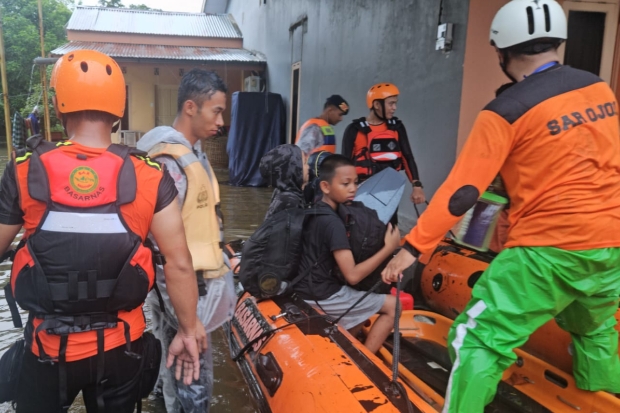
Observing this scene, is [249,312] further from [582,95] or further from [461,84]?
[461,84]

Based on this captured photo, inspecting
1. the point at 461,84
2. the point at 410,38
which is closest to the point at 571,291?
the point at 461,84

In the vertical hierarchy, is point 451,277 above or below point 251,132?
below

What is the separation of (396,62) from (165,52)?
1063 cm

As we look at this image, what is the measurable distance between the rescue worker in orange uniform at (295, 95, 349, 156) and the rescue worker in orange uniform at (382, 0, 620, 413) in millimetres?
2906

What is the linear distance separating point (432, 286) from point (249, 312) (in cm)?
156

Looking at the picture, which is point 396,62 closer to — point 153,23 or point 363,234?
point 363,234

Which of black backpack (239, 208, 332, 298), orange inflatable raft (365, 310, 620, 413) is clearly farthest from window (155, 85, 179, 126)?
orange inflatable raft (365, 310, 620, 413)

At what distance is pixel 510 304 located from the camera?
A: 6.27ft

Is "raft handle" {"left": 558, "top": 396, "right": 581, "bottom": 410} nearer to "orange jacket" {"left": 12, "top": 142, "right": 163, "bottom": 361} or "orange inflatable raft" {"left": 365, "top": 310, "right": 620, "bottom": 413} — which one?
"orange inflatable raft" {"left": 365, "top": 310, "right": 620, "bottom": 413}

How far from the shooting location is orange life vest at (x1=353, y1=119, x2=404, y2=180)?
4395mm

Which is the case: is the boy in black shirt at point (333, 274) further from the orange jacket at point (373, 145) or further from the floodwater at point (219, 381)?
the orange jacket at point (373, 145)

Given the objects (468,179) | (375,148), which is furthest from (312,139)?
(468,179)

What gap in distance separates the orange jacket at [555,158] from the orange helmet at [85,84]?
1224mm

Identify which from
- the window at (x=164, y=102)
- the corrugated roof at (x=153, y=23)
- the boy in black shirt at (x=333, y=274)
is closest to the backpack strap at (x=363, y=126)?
the boy in black shirt at (x=333, y=274)
